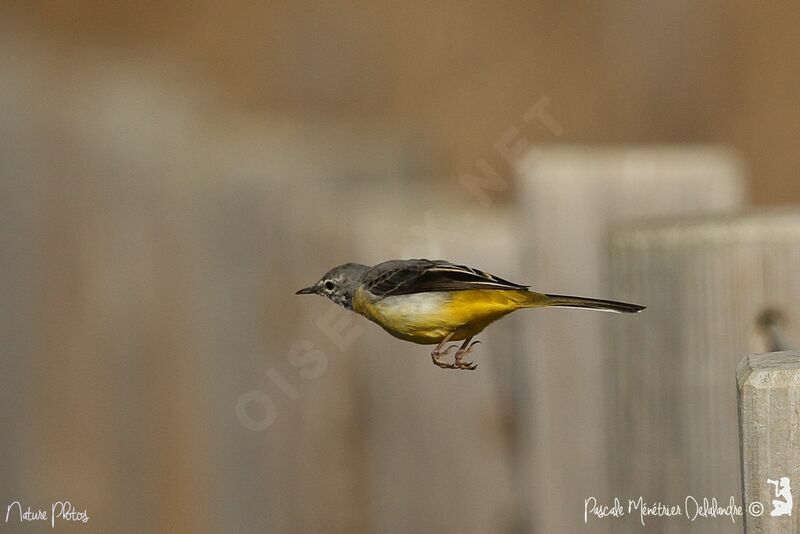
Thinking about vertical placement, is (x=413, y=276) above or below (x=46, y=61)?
below

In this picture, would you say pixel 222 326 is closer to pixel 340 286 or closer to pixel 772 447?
pixel 340 286

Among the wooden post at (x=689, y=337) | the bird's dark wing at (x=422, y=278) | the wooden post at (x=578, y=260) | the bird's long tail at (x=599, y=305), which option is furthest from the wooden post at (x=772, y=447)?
the wooden post at (x=578, y=260)

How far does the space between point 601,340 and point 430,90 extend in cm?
146

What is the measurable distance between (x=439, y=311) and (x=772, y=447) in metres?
0.54

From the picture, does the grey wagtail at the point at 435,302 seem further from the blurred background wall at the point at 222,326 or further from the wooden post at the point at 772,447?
the wooden post at the point at 772,447

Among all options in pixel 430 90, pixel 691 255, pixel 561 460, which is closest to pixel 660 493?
pixel 561 460

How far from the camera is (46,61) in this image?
176 centimetres

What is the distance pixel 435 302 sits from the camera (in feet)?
4.47

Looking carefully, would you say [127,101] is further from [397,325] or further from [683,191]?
[683,191]

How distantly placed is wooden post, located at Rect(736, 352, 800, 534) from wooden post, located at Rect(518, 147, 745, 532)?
58cm

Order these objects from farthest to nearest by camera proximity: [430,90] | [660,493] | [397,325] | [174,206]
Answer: [430,90] → [174,206] → [660,493] → [397,325]

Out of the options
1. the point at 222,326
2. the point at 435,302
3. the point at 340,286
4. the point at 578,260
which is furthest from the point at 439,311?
the point at 222,326

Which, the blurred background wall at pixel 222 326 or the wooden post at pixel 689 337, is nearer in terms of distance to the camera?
the wooden post at pixel 689 337

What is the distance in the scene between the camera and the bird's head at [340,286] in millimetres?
1437
